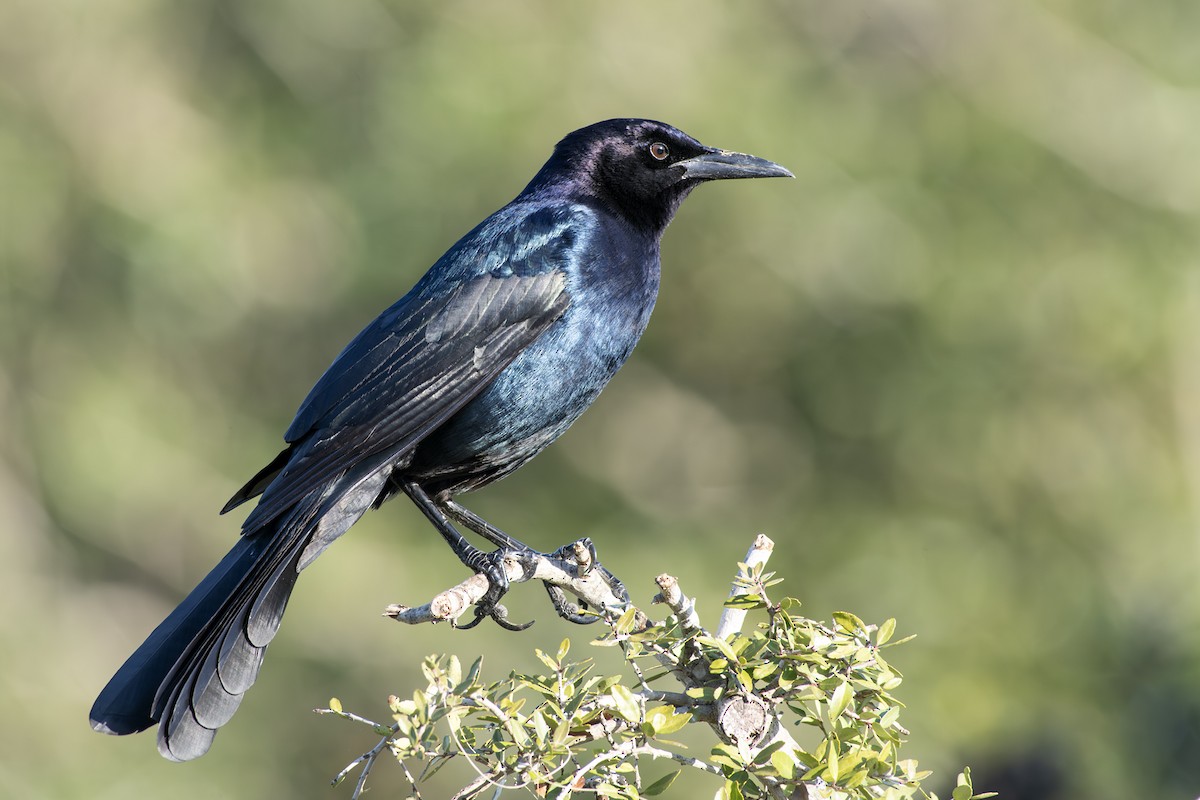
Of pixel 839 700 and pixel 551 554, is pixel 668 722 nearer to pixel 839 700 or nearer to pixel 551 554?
pixel 839 700

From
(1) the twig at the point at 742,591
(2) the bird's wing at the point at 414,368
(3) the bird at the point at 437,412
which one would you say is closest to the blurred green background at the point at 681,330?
(3) the bird at the point at 437,412

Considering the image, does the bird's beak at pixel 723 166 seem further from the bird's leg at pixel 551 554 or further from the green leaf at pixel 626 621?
the green leaf at pixel 626 621

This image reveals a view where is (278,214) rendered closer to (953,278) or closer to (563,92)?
(563,92)

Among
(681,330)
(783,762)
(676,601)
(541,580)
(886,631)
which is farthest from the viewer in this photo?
(681,330)

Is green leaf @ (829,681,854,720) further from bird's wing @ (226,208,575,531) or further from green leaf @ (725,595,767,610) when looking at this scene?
bird's wing @ (226,208,575,531)

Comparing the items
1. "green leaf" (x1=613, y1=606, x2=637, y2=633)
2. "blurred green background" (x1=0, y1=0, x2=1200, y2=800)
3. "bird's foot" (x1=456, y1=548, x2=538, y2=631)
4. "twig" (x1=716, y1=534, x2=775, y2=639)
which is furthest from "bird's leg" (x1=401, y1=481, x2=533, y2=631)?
"blurred green background" (x1=0, y1=0, x2=1200, y2=800)

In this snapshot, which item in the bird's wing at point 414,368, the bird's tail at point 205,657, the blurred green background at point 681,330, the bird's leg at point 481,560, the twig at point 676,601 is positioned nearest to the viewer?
the twig at point 676,601

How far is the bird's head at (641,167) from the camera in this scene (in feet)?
14.7

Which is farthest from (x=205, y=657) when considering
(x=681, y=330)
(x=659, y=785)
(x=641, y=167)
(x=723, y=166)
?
(x=681, y=330)

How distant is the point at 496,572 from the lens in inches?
139

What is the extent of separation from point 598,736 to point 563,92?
626cm

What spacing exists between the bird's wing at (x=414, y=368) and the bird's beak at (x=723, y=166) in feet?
2.01

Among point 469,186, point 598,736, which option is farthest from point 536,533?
point 598,736

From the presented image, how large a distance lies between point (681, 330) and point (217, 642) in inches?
205
